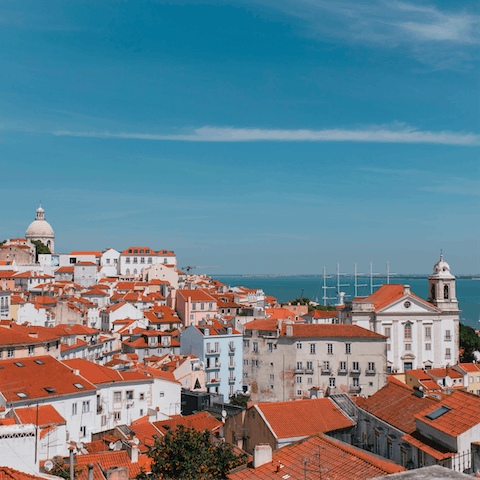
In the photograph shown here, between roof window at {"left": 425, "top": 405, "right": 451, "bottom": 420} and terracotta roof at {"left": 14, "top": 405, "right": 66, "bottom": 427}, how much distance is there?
15049mm

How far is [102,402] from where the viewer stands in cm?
3062

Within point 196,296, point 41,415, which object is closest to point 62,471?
point 41,415

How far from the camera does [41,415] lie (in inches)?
907

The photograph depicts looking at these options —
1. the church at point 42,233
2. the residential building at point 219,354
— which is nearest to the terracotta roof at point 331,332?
the residential building at point 219,354

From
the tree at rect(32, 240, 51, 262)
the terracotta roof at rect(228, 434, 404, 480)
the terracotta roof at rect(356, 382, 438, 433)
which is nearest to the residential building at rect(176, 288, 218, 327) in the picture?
the terracotta roof at rect(356, 382, 438, 433)

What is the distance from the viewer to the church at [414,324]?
181ft

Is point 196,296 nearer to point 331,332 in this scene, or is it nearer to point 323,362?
point 331,332

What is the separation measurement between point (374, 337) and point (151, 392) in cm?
2149

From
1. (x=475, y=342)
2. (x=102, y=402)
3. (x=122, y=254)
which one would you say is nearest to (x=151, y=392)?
(x=102, y=402)

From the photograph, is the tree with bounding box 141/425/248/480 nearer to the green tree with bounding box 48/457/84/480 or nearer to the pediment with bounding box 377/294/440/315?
the green tree with bounding box 48/457/84/480

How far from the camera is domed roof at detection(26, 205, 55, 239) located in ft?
414

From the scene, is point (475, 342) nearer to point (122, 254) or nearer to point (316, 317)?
point (316, 317)

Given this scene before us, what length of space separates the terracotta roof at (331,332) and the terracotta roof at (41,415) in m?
26.1

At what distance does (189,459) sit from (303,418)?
6157 mm
